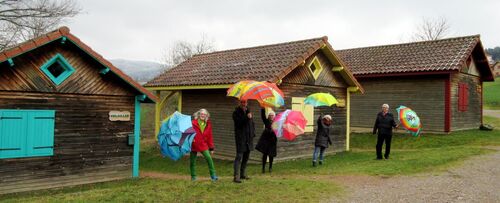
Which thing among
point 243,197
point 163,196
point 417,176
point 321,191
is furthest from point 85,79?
point 417,176

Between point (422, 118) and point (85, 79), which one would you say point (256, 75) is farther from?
point (422, 118)

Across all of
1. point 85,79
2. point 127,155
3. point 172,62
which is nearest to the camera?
point 85,79

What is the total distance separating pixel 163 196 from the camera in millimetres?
7273

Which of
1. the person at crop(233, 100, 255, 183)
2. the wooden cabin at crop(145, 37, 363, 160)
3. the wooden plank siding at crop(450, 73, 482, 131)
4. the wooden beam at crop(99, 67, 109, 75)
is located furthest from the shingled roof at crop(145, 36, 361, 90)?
the wooden plank siding at crop(450, 73, 482, 131)

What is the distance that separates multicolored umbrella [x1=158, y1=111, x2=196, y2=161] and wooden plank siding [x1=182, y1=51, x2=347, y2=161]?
4458mm

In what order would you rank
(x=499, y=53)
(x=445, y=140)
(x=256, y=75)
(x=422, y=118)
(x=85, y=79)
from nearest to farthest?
(x=85, y=79) → (x=256, y=75) → (x=445, y=140) → (x=422, y=118) → (x=499, y=53)

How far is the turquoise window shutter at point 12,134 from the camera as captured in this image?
9438 millimetres

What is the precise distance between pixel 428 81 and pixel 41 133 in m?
16.3

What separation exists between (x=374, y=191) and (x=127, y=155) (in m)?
7.06

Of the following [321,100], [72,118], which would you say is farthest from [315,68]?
[72,118]

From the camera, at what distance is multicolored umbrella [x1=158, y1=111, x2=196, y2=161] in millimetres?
9304

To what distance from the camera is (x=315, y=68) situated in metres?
15.7

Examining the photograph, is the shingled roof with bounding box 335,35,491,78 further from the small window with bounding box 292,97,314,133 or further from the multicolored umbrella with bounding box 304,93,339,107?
the multicolored umbrella with bounding box 304,93,339,107

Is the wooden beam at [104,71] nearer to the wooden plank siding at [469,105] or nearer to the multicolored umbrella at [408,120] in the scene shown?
the multicolored umbrella at [408,120]
